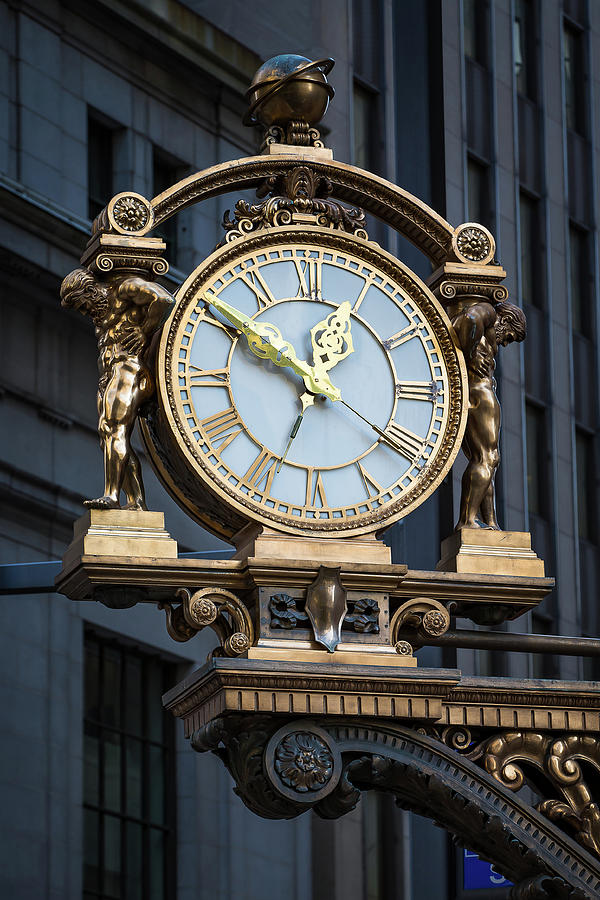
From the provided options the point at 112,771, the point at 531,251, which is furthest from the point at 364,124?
the point at 112,771

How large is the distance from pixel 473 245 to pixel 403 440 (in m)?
0.95

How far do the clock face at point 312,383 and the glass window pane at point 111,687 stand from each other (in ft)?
53.3

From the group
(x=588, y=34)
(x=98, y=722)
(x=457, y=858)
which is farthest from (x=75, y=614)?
(x=588, y=34)

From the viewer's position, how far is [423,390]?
8539 mm

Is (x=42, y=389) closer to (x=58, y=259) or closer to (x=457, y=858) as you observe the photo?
(x=58, y=259)

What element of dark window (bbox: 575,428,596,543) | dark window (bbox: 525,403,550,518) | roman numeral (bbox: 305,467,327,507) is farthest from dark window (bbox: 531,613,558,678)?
roman numeral (bbox: 305,467,327,507)

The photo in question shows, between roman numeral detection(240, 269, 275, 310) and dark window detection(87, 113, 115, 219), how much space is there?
1785 centimetres

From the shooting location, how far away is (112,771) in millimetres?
24375

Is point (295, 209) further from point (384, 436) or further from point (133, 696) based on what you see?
point (133, 696)

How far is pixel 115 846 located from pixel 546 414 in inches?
536

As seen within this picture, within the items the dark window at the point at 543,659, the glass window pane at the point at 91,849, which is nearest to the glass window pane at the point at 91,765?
the glass window pane at the point at 91,849

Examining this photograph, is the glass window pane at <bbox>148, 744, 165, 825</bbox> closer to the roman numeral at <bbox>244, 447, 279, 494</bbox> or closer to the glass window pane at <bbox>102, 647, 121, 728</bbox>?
the glass window pane at <bbox>102, 647, 121, 728</bbox>

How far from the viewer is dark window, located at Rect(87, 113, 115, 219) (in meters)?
26.2

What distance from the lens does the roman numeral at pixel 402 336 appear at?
855cm
